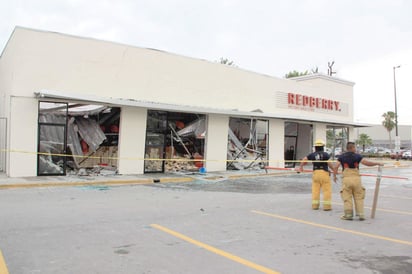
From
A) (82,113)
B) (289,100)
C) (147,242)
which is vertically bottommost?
(147,242)

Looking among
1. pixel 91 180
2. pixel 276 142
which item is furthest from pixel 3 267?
pixel 276 142

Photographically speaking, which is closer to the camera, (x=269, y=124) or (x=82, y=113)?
(x=82, y=113)

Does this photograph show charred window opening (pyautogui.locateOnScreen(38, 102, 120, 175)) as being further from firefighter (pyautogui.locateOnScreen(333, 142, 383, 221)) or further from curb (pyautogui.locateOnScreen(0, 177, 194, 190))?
firefighter (pyautogui.locateOnScreen(333, 142, 383, 221))

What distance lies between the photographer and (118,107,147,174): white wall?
→ 1680cm

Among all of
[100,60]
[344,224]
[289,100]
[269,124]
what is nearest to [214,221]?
[344,224]

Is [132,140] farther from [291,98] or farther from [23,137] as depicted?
[291,98]

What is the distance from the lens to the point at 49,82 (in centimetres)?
1492

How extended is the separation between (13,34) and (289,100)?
15989 mm

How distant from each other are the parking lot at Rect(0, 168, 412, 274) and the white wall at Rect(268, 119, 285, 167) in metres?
11.9

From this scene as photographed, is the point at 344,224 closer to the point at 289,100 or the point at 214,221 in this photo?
the point at 214,221

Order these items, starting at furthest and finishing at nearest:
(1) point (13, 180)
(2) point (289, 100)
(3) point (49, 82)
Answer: (2) point (289, 100) → (3) point (49, 82) → (1) point (13, 180)

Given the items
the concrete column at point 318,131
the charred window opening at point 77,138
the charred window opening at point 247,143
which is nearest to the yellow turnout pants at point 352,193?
the charred window opening at point 77,138

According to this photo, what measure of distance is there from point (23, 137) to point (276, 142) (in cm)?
1426

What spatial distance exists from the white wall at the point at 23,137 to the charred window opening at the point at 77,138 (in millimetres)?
320
